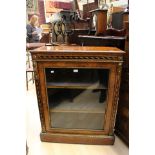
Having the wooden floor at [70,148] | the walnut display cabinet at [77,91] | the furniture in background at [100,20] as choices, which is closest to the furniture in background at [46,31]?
the furniture in background at [100,20]

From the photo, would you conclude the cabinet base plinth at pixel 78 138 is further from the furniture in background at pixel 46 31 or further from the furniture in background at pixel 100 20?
the furniture in background at pixel 46 31

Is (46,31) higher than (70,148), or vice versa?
(46,31)

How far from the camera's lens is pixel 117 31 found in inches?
79.3

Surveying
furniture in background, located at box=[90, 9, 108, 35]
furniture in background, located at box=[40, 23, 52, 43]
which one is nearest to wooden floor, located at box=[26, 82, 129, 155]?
furniture in background, located at box=[90, 9, 108, 35]

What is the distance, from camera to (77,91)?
175 cm

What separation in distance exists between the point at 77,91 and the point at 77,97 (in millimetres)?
61

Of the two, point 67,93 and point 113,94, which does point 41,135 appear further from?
point 113,94

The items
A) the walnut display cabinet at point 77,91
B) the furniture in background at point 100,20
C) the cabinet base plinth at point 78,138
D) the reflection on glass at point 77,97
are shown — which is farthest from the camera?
the furniture in background at point 100,20

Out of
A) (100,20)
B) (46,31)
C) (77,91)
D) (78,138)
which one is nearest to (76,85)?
(77,91)

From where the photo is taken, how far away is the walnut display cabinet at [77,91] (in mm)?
1580

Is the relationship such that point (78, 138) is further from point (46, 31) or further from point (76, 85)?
point (46, 31)
